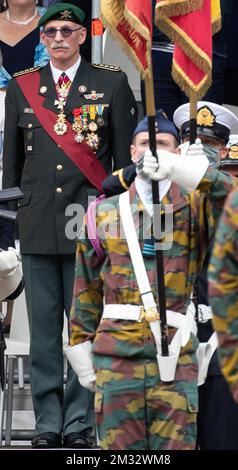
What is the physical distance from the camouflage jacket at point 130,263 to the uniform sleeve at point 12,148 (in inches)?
75.5

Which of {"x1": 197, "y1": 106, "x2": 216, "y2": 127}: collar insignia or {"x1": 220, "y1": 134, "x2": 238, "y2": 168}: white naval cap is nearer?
{"x1": 197, "y1": 106, "x2": 216, "y2": 127}: collar insignia

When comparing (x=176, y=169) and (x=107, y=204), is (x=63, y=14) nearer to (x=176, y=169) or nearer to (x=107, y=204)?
(x=107, y=204)

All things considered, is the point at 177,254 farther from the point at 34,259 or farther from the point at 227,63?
A: the point at 227,63

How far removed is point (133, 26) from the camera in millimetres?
6137

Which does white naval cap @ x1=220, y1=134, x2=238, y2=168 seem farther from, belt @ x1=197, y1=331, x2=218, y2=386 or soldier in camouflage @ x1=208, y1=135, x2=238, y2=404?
soldier in camouflage @ x1=208, y1=135, x2=238, y2=404

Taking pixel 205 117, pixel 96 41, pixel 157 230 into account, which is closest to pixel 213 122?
pixel 205 117

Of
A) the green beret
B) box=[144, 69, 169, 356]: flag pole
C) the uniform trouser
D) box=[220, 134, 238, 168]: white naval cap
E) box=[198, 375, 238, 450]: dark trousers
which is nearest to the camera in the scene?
box=[144, 69, 169, 356]: flag pole

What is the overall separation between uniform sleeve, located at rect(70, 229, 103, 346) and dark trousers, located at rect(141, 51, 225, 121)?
2405 millimetres

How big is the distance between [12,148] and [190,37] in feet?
6.18

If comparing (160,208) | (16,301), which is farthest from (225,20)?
(160,208)

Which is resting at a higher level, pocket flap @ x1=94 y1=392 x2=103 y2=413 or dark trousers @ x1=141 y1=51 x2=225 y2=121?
dark trousers @ x1=141 y1=51 x2=225 y2=121

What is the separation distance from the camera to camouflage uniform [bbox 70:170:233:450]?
5.94 meters

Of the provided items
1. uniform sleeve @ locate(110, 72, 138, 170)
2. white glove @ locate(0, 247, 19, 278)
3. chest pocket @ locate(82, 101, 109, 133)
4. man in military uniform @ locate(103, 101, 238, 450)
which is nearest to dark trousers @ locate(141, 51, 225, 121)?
uniform sleeve @ locate(110, 72, 138, 170)

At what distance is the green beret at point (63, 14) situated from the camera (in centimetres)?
794
